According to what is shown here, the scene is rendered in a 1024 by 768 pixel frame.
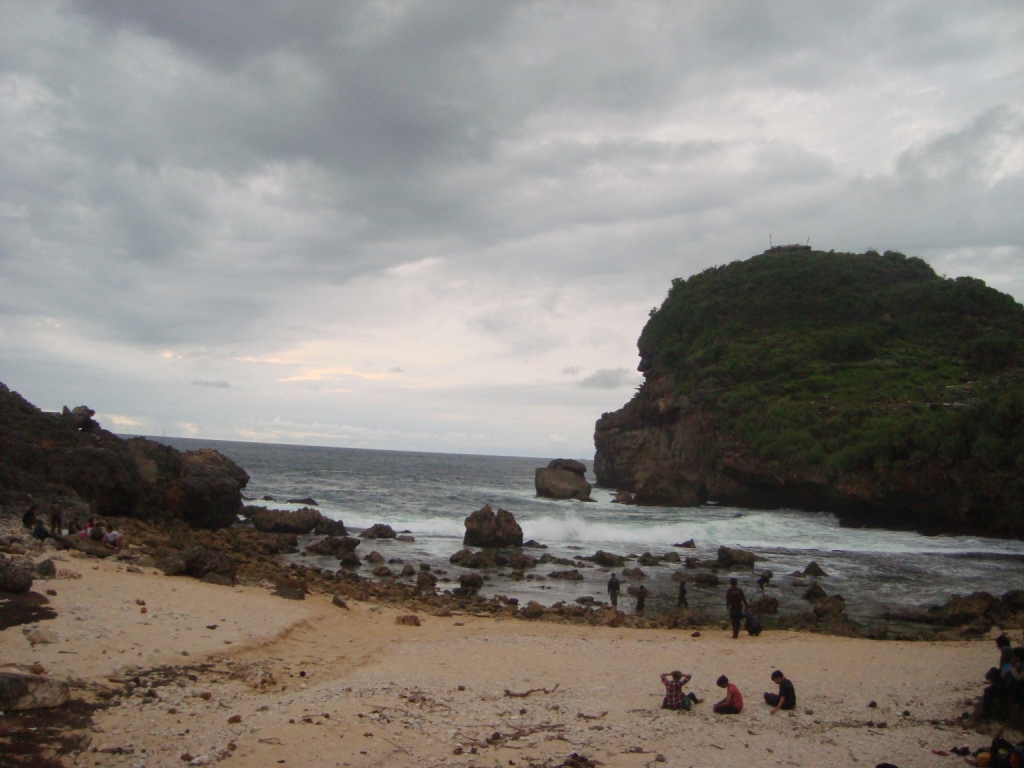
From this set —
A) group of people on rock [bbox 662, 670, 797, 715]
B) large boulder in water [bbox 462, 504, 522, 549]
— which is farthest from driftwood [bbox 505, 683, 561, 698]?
large boulder in water [bbox 462, 504, 522, 549]

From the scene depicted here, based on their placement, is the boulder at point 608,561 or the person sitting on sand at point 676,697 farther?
the boulder at point 608,561

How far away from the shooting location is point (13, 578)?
11.2 m

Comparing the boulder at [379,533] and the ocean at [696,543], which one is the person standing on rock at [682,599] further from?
the boulder at [379,533]

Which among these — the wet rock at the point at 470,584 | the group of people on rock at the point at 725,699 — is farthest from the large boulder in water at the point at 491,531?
the group of people on rock at the point at 725,699

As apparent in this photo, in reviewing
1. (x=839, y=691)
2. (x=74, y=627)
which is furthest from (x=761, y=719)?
(x=74, y=627)

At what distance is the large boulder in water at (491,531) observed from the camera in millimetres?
32875

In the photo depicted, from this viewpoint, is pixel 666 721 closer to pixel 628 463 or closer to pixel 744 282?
pixel 628 463

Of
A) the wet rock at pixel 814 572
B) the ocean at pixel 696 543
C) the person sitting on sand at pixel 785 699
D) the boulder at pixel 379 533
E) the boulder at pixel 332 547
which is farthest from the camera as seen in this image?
the boulder at pixel 379 533

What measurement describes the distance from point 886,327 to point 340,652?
61.2m

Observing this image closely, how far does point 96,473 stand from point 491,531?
17.0 metres

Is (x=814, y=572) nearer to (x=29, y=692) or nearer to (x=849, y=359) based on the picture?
(x=29, y=692)

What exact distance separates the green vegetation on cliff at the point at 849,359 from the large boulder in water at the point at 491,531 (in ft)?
78.5

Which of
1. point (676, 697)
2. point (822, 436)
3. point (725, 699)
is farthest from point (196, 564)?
point (822, 436)

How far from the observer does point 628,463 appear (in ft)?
229
